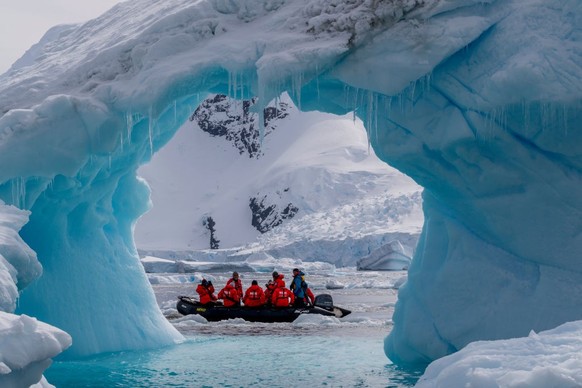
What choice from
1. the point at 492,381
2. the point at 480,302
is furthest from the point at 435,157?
the point at 492,381

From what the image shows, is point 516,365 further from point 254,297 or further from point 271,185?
point 271,185

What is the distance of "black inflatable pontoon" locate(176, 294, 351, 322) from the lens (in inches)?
732

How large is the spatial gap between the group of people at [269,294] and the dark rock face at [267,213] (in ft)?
218

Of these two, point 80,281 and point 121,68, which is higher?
point 121,68

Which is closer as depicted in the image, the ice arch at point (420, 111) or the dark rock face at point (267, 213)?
the ice arch at point (420, 111)

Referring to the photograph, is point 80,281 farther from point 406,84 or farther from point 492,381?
point 492,381

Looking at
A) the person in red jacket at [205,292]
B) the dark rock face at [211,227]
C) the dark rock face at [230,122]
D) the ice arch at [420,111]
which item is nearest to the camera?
the ice arch at [420,111]

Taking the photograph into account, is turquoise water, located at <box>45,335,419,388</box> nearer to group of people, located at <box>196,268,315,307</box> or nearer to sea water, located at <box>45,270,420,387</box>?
sea water, located at <box>45,270,420,387</box>

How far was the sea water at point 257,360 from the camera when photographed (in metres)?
10.6

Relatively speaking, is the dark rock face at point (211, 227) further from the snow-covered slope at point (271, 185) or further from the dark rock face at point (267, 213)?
the dark rock face at point (267, 213)

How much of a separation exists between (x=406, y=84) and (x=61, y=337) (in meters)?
5.37

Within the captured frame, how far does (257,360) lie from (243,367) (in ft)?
→ 2.70

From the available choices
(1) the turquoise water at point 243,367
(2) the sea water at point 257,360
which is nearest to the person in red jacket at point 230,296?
(2) the sea water at point 257,360

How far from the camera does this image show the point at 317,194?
78.0 metres
